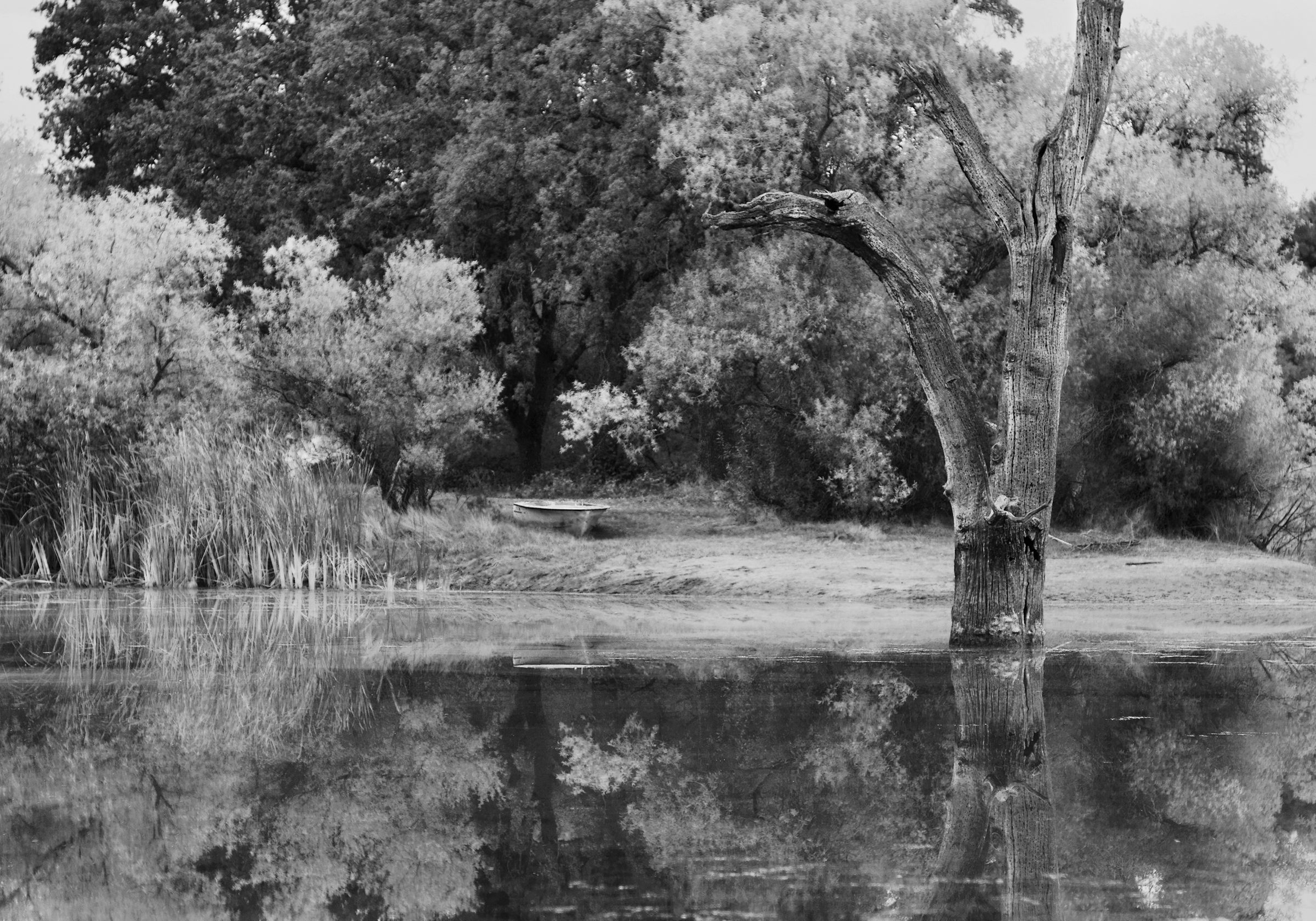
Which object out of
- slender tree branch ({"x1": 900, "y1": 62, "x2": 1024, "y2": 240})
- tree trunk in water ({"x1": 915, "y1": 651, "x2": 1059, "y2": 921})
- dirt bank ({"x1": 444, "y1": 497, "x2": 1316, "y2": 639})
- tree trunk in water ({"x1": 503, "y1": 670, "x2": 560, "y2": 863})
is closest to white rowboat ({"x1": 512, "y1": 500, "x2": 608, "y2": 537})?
dirt bank ({"x1": 444, "y1": 497, "x2": 1316, "y2": 639})

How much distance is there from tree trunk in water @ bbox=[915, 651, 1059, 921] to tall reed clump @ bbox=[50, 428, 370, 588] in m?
10.1

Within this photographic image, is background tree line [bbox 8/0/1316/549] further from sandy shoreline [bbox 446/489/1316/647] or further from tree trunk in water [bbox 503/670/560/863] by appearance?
tree trunk in water [bbox 503/670/560/863]

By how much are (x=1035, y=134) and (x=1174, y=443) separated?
5.35m

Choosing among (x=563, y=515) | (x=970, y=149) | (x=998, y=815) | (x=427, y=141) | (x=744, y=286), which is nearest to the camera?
(x=998, y=815)

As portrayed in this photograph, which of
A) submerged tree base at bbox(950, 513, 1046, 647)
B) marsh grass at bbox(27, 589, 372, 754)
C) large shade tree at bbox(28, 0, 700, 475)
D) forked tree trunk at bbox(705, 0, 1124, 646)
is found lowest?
marsh grass at bbox(27, 589, 372, 754)

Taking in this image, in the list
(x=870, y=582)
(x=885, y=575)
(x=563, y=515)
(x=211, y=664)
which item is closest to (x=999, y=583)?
(x=870, y=582)

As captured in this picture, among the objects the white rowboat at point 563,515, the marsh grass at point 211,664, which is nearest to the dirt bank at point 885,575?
the white rowboat at point 563,515

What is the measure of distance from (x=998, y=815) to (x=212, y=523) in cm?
1348

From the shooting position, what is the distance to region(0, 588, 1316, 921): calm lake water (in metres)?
4.67

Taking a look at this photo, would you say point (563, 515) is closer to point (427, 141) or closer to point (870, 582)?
point (870, 582)

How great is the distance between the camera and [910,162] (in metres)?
23.1

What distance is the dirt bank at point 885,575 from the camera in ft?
47.3

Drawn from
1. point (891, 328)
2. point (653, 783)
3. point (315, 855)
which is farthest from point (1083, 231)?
point (315, 855)

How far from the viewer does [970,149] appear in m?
11.2
